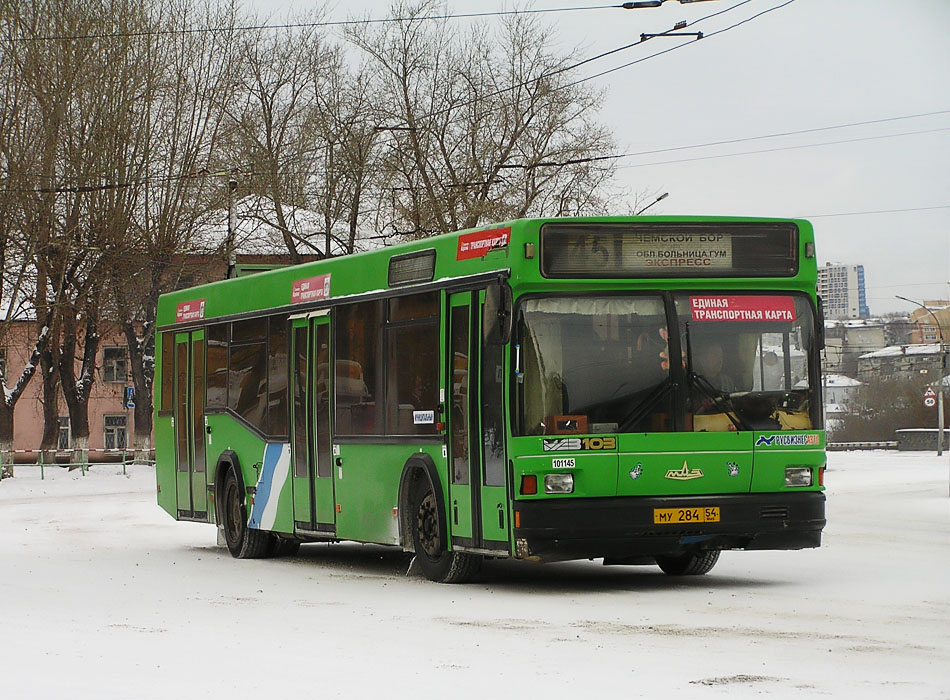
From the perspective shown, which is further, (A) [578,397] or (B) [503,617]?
(A) [578,397]

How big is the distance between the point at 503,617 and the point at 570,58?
3952 centimetres

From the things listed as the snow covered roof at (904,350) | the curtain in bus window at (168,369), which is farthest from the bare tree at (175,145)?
the snow covered roof at (904,350)

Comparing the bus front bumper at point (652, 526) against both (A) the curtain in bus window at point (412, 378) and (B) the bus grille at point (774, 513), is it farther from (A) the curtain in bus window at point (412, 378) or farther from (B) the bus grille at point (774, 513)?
(A) the curtain in bus window at point (412, 378)

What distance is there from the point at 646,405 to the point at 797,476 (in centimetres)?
142

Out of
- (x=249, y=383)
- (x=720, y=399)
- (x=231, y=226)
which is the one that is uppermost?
(x=231, y=226)

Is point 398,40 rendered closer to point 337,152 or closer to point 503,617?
point 337,152

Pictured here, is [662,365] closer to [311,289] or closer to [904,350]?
[311,289]

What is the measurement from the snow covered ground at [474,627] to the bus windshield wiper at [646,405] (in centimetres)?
132

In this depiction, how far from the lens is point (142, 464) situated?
175 feet

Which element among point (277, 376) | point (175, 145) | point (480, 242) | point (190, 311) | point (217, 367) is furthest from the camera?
point (175, 145)

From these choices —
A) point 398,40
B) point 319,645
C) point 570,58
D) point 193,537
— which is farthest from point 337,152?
point 319,645

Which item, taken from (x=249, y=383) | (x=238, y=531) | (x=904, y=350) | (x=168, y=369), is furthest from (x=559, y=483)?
(x=904, y=350)

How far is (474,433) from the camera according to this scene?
1364 centimetres

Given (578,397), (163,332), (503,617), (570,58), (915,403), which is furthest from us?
(915,403)
